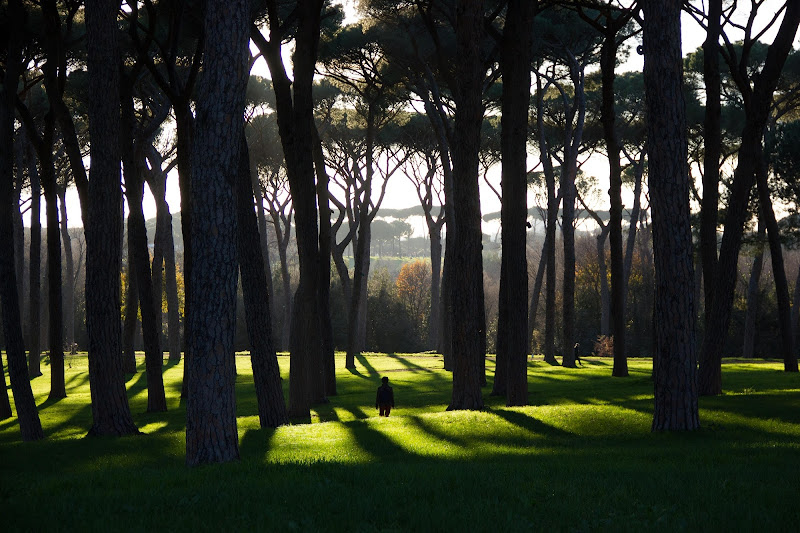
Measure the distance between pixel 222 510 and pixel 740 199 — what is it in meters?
13.6

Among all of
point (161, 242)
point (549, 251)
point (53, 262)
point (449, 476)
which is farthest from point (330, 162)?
point (449, 476)

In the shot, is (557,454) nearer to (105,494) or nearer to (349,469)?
(349,469)

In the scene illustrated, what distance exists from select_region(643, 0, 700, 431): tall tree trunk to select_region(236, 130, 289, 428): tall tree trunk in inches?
273

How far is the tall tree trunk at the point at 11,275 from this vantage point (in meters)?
14.4

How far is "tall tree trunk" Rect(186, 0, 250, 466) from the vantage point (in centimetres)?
861

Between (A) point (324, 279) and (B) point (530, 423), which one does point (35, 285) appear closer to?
(A) point (324, 279)

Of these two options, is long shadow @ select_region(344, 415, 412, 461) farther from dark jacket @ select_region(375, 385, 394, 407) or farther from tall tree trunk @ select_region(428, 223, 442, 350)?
tall tree trunk @ select_region(428, 223, 442, 350)

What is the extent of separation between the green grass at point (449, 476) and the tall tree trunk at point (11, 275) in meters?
2.36

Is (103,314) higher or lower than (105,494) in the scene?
higher

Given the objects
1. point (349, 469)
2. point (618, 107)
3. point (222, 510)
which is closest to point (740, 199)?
point (349, 469)

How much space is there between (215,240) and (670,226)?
20.2 ft

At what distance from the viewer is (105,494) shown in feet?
21.7

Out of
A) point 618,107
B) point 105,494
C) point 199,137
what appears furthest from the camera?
point 618,107

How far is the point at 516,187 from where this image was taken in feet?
52.1
